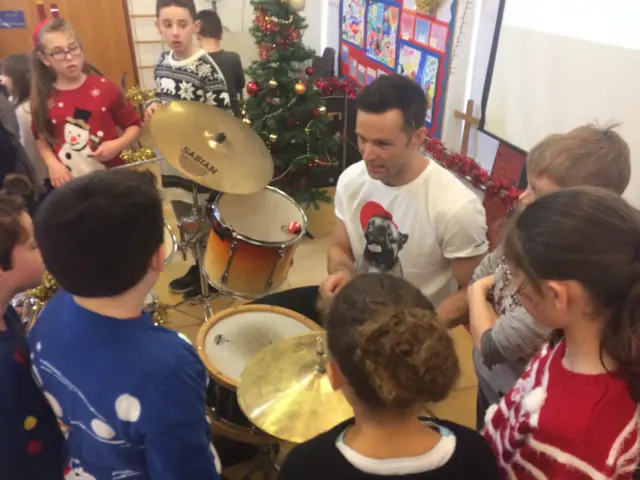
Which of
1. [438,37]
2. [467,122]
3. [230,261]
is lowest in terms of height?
[230,261]

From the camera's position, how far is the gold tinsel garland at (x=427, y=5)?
294 centimetres

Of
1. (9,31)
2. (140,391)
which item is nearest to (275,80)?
(140,391)

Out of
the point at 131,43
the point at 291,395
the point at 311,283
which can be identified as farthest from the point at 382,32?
the point at 131,43

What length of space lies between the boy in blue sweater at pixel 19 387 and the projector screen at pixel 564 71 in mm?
1790

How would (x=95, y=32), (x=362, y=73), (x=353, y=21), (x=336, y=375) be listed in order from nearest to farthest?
(x=336, y=375) < (x=362, y=73) < (x=353, y=21) < (x=95, y=32)

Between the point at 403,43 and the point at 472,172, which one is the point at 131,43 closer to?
the point at 403,43

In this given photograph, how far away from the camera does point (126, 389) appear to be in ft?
3.05

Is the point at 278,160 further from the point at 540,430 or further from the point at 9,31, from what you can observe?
the point at 9,31

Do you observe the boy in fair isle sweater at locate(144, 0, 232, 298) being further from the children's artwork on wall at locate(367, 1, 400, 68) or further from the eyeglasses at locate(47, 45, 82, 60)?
the children's artwork on wall at locate(367, 1, 400, 68)

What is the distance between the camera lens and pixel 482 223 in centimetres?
168

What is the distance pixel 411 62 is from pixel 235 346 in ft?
7.81

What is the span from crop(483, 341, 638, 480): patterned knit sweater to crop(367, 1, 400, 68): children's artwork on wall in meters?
3.07

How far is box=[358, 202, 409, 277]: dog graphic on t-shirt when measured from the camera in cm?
179

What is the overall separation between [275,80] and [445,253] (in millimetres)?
2292
